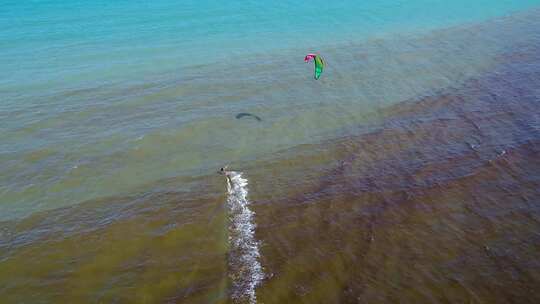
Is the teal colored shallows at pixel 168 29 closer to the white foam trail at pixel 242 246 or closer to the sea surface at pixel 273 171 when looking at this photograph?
the sea surface at pixel 273 171

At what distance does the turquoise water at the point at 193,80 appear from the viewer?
24344 millimetres

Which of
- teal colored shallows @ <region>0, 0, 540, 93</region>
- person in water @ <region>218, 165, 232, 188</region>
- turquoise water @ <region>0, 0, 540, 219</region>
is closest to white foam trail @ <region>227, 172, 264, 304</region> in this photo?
person in water @ <region>218, 165, 232, 188</region>

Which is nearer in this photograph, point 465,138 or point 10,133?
point 465,138

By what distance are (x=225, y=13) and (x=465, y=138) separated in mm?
42770

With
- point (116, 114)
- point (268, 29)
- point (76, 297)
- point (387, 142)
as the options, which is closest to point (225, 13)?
point (268, 29)

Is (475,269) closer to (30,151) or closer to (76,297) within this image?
(76,297)

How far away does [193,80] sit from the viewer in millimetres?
36062

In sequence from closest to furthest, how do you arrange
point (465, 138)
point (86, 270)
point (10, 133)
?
point (86, 270)
point (465, 138)
point (10, 133)

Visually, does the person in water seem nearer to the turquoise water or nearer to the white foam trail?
the white foam trail

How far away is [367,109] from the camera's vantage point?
1161 inches

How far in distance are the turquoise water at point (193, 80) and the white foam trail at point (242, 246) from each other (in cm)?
314

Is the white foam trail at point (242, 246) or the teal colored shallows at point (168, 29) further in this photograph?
the teal colored shallows at point (168, 29)

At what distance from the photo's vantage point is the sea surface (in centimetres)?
1539

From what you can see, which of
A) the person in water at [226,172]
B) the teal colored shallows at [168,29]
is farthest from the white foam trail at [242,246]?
the teal colored shallows at [168,29]
